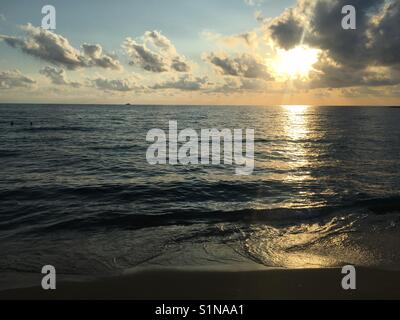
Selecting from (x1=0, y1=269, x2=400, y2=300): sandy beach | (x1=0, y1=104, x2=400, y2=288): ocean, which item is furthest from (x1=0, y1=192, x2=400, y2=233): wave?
(x1=0, y1=269, x2=400, y2=300): sandy beach

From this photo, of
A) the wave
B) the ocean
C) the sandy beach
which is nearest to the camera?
the sandy beach

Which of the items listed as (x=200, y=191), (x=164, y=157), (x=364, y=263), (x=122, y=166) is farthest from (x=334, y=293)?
(x=164, y=157)

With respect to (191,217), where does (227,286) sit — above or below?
below

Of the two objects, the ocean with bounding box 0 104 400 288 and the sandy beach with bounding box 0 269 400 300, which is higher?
the ocean with bounding box 0 104 400 288

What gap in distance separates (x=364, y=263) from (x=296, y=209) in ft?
19.2

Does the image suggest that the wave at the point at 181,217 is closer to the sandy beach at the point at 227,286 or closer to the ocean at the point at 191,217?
the ocean at the point at 191,217

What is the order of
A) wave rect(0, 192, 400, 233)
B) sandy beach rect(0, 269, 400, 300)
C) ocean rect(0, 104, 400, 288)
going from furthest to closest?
wave rect(0, 192, 400, 233), ocean rect(0, 104, 400, 288), sandy beach rect(0, 269, 400, 300)

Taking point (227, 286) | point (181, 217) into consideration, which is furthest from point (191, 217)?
point (227, 286)

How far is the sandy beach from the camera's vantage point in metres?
7.69

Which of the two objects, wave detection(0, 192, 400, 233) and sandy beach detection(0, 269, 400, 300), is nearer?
sandy beach detection(0, 269, 400, 300)

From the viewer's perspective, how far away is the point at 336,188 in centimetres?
1927

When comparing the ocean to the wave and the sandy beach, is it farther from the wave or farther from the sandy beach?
the sandy beach

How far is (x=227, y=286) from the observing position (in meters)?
8.09

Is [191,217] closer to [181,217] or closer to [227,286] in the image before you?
[181,217]
